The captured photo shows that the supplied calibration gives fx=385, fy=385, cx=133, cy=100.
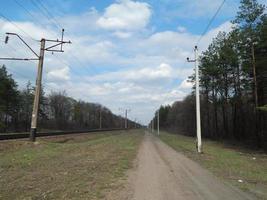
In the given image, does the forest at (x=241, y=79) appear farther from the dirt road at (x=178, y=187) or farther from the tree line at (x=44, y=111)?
the tree line at (x=44, y=111)

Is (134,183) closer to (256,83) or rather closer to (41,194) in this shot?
(41,194)

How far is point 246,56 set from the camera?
4628 centimetres

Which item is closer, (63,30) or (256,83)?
(63,30)

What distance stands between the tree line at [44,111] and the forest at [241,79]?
39.3m

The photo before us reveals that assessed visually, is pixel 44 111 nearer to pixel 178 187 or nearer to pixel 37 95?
pixel 37 95

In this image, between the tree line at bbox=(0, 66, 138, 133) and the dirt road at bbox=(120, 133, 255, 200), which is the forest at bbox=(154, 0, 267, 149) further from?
the tree line at bbox=(0, 66, 138, 133)

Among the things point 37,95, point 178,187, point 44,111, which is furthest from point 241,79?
point 44,111

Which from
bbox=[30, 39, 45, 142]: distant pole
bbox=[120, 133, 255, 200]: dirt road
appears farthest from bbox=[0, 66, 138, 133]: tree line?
bbox=[120, 133, 255, 200]: dirt road

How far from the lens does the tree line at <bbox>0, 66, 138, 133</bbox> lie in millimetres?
89375

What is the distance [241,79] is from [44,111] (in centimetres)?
7993

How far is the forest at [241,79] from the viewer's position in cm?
4406

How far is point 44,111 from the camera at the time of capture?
122 metres

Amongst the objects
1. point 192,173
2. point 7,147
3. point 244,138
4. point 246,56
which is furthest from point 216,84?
point 192,173

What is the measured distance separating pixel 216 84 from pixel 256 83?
26639mm
